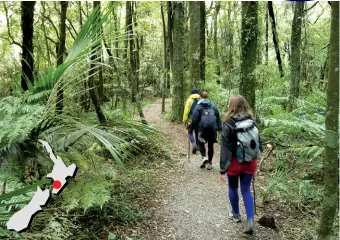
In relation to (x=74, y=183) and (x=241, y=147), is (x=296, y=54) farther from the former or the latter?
(x=74, y=183)

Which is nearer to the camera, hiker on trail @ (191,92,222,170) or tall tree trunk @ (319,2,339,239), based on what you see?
tall tree trunk @ (319,2,339,239)

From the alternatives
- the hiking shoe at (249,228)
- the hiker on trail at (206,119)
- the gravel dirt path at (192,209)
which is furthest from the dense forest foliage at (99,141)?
the hiker on trail at (206,119)

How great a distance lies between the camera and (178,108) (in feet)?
40.7

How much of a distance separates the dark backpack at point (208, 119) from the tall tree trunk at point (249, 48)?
2.70m

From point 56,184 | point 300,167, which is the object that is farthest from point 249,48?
point 56,184

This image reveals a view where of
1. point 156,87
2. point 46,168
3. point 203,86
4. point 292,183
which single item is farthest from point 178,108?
point 156,87

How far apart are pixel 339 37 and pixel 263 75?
717 cm

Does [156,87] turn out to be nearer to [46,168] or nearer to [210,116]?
[210,116]

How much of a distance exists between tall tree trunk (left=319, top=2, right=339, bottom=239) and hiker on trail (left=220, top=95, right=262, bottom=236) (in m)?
1.07

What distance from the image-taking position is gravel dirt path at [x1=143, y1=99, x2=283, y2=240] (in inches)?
177

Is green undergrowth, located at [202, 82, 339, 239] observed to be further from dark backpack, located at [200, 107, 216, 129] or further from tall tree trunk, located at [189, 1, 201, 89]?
tall tree trunk, located at [189, 1, 201, 89]

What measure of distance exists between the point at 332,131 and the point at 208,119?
12.8ft

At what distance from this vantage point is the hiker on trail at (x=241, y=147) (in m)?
4.19

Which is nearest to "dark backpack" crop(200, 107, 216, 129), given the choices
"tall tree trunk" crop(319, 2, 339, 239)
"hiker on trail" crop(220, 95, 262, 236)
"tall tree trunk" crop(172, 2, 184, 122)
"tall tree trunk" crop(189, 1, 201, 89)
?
"hiker on trail" crop(220, 95, 262, 236)
